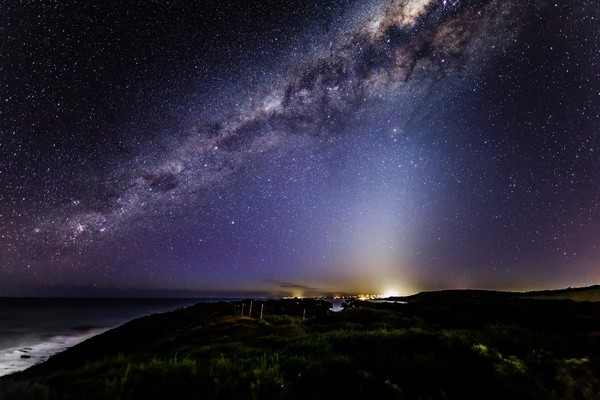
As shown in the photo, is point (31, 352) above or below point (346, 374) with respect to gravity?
below

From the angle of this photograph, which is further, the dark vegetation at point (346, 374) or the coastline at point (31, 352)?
the coastline at point (31, 352)

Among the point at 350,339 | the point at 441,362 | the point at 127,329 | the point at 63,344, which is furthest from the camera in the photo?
the point at 63,344

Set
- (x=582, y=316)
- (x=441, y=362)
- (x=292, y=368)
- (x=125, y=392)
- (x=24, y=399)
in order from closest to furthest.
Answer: (x=24, y=399), (x=125, y=392), (x=292, y=368), (x=441, y=362), (x=582, y=316)

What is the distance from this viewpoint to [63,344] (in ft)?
200

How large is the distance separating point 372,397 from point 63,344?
69842 mm

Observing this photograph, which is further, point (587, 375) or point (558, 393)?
point (587, 375)

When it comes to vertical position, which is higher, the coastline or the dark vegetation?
the dark vegetation

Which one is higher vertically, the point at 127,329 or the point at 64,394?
the point at 64,394

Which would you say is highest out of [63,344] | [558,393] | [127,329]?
[558,393]

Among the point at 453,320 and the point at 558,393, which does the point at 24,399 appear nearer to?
the point at 558,393

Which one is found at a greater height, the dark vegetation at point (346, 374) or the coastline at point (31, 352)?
the dark vegetation at point (346, 374)

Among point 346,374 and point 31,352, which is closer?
point 346,374

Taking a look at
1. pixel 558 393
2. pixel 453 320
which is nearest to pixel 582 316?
pixel 453 320

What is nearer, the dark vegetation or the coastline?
the dark vegetation
